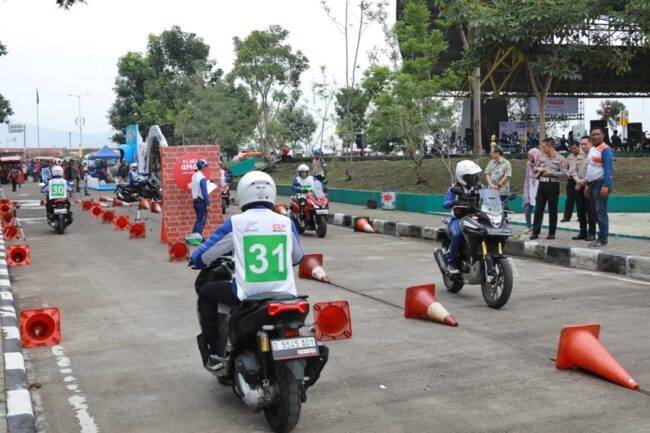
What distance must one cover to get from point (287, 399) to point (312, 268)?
256 inches

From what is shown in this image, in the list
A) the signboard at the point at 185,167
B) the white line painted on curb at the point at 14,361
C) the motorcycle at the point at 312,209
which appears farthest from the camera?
the motorcycle at the point at 312,209

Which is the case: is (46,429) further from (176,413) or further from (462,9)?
(462,9)

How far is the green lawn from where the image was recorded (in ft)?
70.1

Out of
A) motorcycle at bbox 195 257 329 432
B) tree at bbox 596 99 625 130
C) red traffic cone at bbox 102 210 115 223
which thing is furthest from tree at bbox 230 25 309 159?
tree at bbox 596 99 625 130

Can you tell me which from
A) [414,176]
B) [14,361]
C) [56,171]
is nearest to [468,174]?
[14,361]

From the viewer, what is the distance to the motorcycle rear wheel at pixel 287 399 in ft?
15.3

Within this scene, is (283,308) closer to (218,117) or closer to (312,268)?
(312,268)

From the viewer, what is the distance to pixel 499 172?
14875 mm

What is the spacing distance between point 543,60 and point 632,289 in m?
11.7

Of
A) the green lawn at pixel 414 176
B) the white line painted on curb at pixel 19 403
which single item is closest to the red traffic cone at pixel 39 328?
the white line painted on curb at pixel 19 403

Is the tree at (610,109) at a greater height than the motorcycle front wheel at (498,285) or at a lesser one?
greater

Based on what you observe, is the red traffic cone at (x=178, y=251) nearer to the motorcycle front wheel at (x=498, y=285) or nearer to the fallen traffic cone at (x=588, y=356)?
the motorcycle front wheel at (x=498, y=285)

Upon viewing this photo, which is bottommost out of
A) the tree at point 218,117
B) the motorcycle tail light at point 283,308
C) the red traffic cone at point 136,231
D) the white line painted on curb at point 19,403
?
the white line painted on curb at point 19,403

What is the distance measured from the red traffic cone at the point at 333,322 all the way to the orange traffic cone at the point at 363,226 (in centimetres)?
1158
